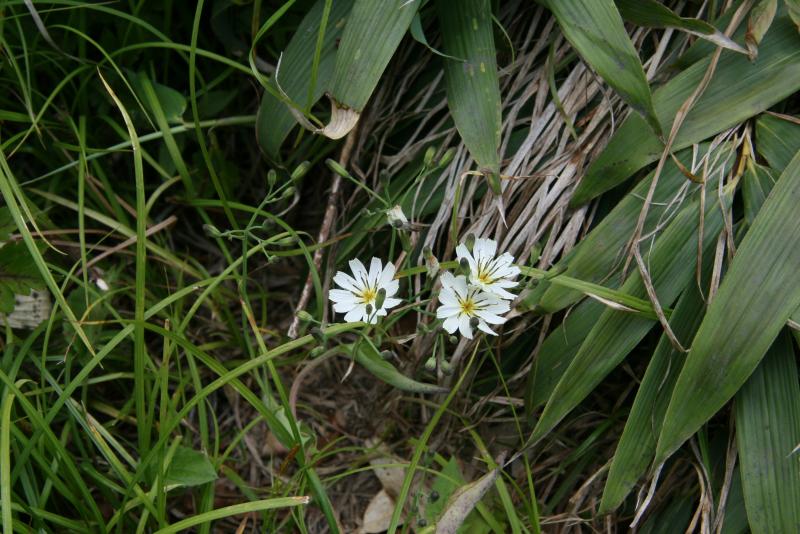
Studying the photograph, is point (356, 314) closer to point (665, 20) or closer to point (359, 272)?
point (359, 272)

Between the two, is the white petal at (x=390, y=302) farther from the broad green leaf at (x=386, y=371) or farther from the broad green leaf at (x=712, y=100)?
the broad green leaf at (x=712, y=100)

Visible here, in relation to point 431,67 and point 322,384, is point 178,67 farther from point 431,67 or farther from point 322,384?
point 322,384

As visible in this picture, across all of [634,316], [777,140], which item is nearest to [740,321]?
[634,316]

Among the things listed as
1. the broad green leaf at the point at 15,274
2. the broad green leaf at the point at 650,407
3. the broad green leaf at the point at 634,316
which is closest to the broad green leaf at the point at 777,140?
the broad green leaf at the point at 634,316

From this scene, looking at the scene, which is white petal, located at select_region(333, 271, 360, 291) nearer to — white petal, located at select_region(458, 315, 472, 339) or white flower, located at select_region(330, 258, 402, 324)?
white flower, located at select_region(330, 258, 402, 324)

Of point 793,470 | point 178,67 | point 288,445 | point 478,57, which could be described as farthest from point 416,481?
point 178,67

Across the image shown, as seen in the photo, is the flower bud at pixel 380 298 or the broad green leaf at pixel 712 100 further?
the broad green leaf at pixel 712 100

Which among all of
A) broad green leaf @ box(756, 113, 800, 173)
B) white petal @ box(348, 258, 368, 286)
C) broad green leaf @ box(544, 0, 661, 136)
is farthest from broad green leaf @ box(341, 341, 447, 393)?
broad green leaf @ box(756, 113, 800, 173)
